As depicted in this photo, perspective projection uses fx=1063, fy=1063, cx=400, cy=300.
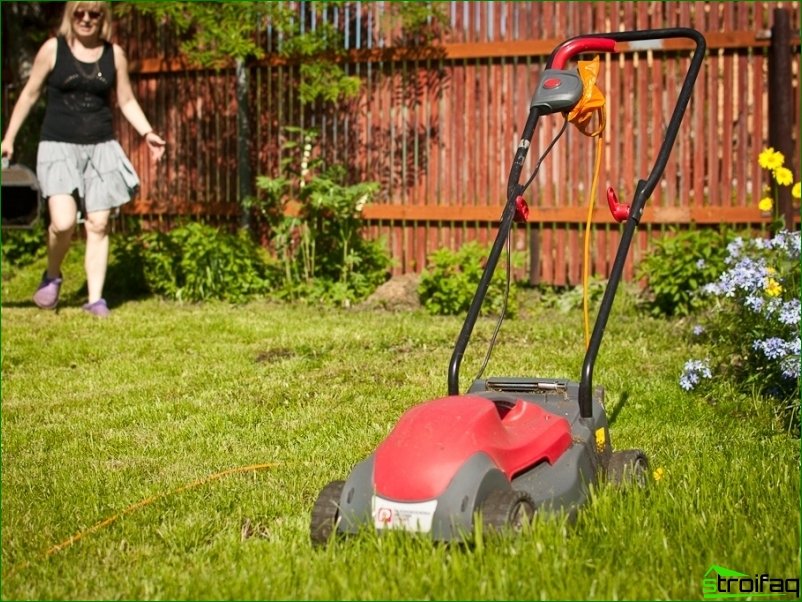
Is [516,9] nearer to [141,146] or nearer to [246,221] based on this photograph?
[246,221]

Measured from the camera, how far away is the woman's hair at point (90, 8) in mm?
6773

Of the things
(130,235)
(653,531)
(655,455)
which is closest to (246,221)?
(130,235)

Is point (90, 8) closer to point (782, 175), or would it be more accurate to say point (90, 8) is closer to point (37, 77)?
point (37, 77)

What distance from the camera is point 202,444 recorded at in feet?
12.8

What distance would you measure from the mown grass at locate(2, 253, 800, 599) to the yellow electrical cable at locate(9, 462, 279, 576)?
2 cm

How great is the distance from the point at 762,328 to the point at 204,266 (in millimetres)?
4447

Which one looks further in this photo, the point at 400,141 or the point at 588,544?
the point at 400,141

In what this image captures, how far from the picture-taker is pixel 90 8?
22.2 feet

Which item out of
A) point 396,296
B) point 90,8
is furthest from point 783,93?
point 90,8

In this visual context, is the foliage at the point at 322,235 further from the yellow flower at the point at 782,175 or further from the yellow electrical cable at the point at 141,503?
the yellow electrical cable at the point at 141,503

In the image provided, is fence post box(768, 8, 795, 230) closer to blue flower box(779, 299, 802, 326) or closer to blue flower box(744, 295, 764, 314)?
blue flower box(744, 295, 764, 314)

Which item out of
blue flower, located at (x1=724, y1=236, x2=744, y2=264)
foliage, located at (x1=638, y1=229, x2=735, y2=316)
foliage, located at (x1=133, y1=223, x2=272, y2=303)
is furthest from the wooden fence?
blue flower, located at (x1=724, y1=236, x2=744, y2=264)

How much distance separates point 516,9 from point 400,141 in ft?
4.31

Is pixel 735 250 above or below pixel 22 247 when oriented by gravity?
above
